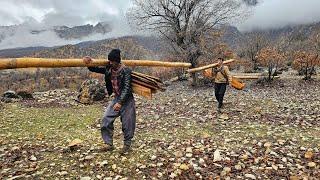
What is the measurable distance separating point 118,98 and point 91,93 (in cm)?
1212

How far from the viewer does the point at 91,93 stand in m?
21.2

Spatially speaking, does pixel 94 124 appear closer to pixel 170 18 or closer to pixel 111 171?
pixel 111 171

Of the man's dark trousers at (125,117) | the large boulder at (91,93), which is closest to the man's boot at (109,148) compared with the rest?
the man's dark trousers at (125,117)

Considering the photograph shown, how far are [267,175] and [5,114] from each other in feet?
41.9

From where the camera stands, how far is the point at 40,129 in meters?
13.5

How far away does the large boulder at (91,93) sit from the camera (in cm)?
2109

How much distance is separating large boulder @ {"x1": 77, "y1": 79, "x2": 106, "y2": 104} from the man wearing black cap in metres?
11.7

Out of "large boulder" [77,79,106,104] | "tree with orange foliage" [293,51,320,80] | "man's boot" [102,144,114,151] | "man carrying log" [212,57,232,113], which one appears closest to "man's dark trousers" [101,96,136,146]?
"man's boot" [102,144,114,151]

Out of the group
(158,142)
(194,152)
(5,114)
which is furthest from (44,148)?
(5,114)

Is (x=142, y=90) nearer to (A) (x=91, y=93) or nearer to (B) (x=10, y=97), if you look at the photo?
(A) (x=91, y=93)

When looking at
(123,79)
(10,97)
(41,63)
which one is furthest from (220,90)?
(10,97)

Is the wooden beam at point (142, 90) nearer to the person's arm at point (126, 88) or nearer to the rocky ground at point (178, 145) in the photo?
the person's arm at point (126, 88)

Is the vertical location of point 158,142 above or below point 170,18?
below

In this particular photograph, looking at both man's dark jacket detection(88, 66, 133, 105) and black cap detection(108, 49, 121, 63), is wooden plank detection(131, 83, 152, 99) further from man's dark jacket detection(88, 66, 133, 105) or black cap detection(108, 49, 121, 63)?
black cap detection(108, 49, 121, 63)
